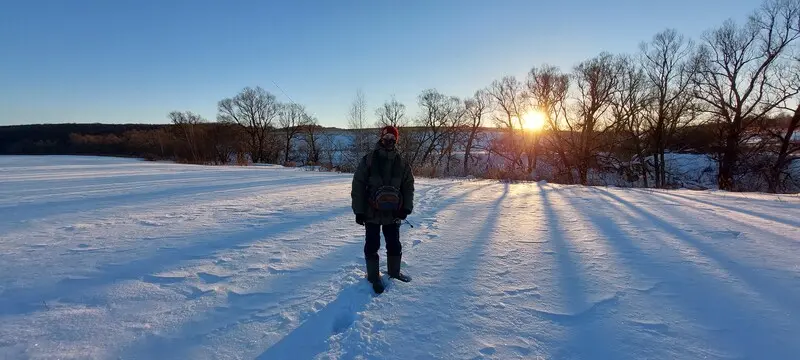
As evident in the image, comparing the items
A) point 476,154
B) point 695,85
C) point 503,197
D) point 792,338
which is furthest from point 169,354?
point 476,154

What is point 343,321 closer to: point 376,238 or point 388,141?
point 376,238

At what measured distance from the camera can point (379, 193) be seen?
3377mm

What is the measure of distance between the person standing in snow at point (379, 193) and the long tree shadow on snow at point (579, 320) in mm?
1494

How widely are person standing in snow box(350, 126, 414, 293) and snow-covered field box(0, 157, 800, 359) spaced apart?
418 mm

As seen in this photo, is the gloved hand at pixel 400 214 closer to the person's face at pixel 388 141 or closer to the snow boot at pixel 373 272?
the snow boot at pixel 373 272

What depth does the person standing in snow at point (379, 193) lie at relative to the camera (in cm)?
340

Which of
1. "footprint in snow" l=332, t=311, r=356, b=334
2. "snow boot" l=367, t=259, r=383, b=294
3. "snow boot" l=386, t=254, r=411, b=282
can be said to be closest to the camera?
"footprint in snow" l=332, t=311, r=356, b=334

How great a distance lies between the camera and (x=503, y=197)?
9195 millimetres

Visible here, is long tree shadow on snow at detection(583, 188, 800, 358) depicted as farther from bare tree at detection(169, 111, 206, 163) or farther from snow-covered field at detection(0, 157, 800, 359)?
bare tree at detection(169, 111, 206, 163)

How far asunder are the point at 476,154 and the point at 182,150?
3360cm

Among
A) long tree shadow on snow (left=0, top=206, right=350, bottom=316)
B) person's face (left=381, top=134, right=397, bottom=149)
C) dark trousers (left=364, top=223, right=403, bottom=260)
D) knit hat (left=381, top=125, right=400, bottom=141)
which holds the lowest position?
long tree shadow on snow (left=0, top=206, right=350, bottom=316)

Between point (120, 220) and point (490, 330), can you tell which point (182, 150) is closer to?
point (120, 220)

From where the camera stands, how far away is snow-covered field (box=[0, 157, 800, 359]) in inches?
97.5

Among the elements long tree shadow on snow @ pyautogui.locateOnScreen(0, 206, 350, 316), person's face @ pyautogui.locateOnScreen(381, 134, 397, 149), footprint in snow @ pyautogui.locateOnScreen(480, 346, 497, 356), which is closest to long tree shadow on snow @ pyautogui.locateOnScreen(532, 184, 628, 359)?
footprint in snow @ pyautogui.locateOnScreen(480, 346, 497, 356)
